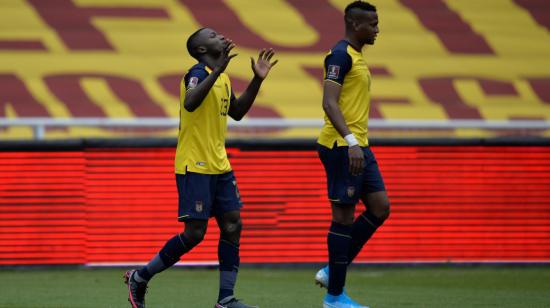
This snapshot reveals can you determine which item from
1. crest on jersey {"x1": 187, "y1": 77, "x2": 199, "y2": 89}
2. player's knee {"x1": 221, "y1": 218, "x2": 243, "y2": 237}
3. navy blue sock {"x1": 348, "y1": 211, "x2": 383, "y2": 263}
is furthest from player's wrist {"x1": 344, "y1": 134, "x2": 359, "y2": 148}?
crest on jersey {"x1": 187, "y1": 77, "x2": 199, "y2": 89}

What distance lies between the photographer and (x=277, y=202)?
8.66 m

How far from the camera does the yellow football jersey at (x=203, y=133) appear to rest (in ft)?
17.8

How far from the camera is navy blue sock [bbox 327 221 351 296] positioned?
5.66 meters

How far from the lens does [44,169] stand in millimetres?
8523

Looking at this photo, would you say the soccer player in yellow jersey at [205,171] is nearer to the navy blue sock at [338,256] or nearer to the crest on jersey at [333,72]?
the crest on jersey at [333,72]

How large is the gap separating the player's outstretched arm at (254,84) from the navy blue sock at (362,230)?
0.91 metres

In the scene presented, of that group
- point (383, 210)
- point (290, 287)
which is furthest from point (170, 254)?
point (290, 287)

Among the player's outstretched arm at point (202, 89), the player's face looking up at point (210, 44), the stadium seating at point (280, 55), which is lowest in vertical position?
the stadium seating at point (280, 55)

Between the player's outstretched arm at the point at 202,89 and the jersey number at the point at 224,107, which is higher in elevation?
the player's outstretched arm at the point at 202,89

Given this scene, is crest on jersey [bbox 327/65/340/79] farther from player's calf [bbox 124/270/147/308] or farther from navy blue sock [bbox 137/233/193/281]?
player's calf [bbox 124/270/147/308]

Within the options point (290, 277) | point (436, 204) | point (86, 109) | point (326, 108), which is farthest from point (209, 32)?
point (86, 109)

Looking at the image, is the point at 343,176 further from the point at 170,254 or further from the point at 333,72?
the point at 170,254

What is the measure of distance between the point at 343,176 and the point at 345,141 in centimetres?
20

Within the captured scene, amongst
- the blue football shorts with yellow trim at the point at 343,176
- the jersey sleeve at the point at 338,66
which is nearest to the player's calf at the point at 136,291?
the blue football shorts with yellow trim at the point at 343,176
